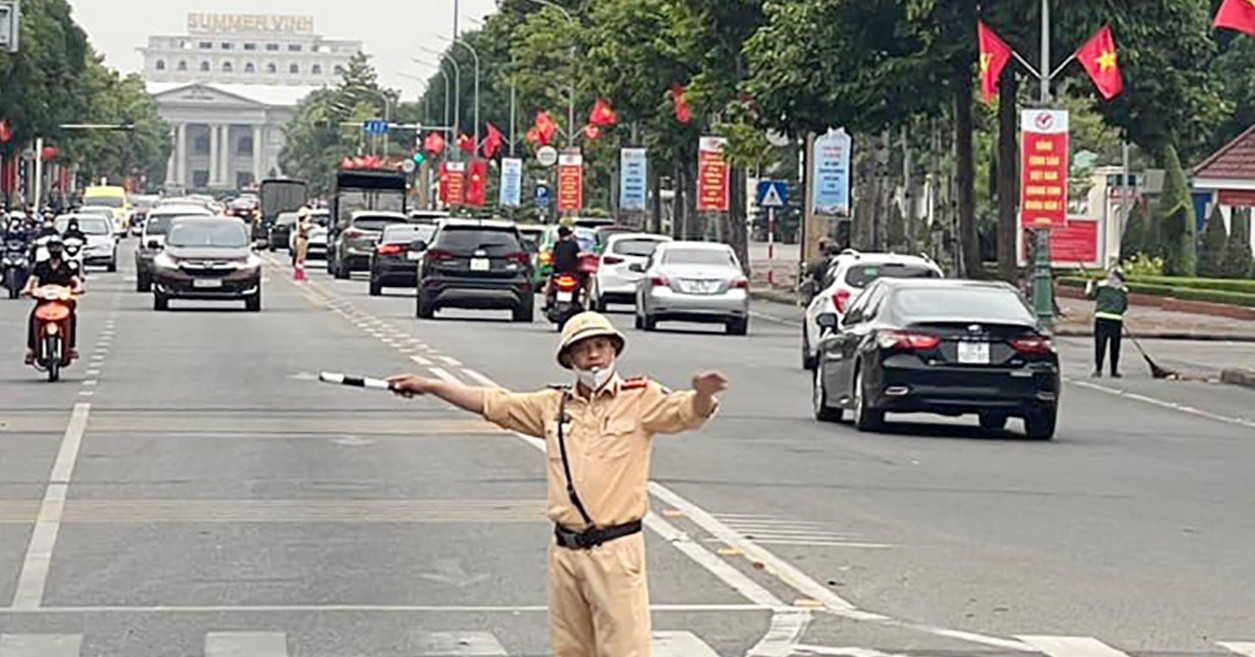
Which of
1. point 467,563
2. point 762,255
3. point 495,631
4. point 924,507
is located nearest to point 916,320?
point 924,507

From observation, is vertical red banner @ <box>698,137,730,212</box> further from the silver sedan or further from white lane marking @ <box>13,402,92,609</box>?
white lane marking @ <box>13,402,92,609</box>

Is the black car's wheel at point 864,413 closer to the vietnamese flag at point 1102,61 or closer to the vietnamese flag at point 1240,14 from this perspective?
the vietnamese flag at point 1240,14

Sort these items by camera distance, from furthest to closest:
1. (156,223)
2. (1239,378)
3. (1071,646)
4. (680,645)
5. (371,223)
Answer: (371,223) < (156,223) < (1239,378) < (1071,646) < (680,645)

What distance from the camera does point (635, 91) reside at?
73500 millimetres

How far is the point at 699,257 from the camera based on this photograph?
43969 mm

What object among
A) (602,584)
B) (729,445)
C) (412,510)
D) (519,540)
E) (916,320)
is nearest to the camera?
(602,584)

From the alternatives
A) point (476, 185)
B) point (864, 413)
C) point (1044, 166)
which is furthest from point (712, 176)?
point (476, 185)

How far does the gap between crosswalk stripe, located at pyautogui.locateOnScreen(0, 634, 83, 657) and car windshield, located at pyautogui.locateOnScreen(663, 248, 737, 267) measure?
104ft

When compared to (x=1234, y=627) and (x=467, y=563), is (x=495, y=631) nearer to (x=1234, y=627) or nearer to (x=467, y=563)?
(x=467, y=563)

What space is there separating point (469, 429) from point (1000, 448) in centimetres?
438

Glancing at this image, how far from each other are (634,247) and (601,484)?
41491 mm

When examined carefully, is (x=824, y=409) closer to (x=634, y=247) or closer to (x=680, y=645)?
(x=680, y=645)

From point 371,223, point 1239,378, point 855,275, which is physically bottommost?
point 1239,378

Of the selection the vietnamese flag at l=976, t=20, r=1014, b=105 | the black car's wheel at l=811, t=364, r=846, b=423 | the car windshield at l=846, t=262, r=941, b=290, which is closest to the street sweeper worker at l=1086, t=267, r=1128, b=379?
the car windshield at l=846, t=262, r=941, b=290
